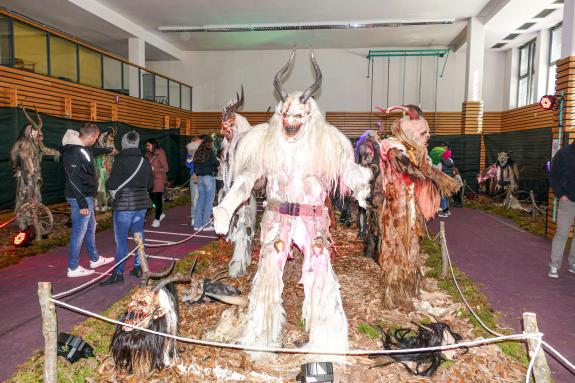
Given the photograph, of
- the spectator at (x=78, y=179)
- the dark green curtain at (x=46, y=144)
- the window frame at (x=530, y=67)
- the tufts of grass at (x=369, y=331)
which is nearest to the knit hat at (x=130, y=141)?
the spectator at (x=78, y=179)

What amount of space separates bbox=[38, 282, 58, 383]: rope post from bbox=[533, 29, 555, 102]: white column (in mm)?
17925

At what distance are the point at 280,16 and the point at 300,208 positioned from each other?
43.3ft

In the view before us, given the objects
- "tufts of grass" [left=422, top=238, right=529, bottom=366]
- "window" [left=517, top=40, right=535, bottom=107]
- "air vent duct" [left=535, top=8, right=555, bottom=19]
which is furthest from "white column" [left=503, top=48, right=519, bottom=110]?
"tufts of grass" [left=422, top=238, right=529, bottom=366]

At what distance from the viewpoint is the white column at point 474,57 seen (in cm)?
1489

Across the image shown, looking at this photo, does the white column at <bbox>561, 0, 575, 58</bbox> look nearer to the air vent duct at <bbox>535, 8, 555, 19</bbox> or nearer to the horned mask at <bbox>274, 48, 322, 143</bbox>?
the air vent duct at <bbox>535, 8, 555, 19</bbox>

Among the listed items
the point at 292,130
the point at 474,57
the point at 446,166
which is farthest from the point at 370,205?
the point at 474,57

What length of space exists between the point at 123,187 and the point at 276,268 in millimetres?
2545

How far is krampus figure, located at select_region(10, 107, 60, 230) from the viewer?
7.43 m

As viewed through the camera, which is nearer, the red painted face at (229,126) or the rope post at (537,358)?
the rope post at (537,358)

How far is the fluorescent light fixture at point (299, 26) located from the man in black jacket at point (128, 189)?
480 inches

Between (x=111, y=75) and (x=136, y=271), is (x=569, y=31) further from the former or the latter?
(x=111, y=75)

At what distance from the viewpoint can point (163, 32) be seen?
1719cm

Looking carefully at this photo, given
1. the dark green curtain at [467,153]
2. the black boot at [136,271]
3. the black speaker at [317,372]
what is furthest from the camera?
the dark green curtain at [467,153]

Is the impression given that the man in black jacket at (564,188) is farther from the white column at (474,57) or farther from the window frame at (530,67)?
the window frame at (530,67)
